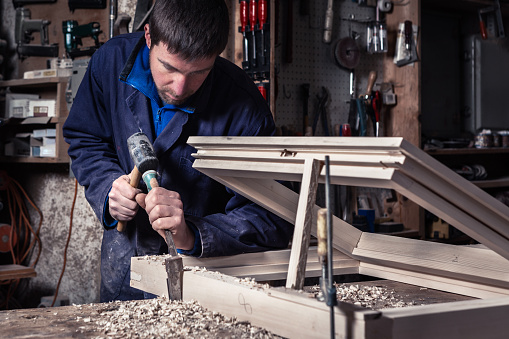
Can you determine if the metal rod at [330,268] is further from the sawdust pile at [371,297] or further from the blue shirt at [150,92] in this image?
the blue shirt at [150,92]

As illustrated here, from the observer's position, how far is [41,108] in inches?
169

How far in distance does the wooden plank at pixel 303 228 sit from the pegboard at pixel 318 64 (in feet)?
8.78

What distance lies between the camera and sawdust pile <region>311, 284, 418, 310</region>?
1.60 m

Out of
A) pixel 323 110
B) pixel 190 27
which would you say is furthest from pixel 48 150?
pixel 190 27

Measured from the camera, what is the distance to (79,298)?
4.41 metres

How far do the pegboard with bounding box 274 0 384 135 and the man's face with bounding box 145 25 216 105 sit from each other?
2.05m

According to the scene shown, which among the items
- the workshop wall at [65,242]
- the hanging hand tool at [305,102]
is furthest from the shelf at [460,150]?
the workshop wall at [65,242]

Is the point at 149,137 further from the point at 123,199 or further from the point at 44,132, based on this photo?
the point at 44,132

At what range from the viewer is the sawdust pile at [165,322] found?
4.25ft

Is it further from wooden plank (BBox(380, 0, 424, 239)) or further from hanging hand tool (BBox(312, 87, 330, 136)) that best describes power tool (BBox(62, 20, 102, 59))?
wooden plank (BBox(380, 0, 424, 239))

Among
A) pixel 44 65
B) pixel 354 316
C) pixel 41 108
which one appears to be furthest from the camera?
pixel 44 65

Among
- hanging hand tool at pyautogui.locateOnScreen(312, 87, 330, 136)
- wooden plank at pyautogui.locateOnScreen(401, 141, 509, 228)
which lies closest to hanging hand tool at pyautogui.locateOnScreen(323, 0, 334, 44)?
hanging hand tool at pyautogui.locateOnScreen(312, 87, 330, 136)

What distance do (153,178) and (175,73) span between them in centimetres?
35

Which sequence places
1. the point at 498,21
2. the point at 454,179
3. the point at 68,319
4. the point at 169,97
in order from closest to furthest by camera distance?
the point at 454,179 → the point at 68,319 → the point at 169,97 → the point at 498,21
